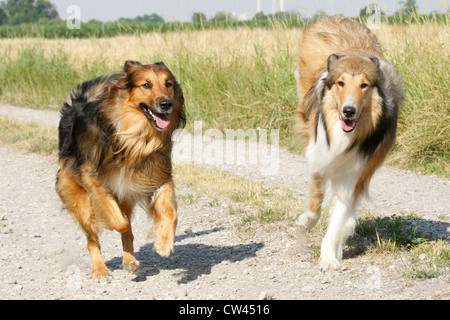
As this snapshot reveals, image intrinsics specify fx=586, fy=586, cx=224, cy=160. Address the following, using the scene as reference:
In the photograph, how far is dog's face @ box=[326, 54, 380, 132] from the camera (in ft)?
13.5

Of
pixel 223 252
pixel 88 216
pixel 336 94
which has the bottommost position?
pixel 223 252

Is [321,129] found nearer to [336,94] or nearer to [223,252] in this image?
[336,94]

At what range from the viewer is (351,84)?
164 inches

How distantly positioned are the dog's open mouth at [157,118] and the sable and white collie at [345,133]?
3.94 feet

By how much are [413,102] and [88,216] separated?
16.5ft

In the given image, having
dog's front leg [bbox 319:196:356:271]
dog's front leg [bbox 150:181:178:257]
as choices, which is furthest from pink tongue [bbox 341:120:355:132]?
dog's front leg [bbox 150:181:178:257]

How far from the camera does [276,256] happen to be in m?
4.79

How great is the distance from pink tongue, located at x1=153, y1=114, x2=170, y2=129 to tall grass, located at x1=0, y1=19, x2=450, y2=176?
2942 mm

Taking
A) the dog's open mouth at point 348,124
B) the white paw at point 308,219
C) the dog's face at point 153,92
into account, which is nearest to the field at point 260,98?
the white paw at point 308,219

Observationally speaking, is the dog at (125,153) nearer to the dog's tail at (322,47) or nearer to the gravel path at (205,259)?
the gravel path at (205,259)

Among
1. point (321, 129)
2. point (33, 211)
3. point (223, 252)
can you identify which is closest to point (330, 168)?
point (321, 129)

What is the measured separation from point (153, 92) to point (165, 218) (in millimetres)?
929

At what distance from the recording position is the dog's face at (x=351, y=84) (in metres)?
4.11

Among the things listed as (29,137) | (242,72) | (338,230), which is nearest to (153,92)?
(338,230)
